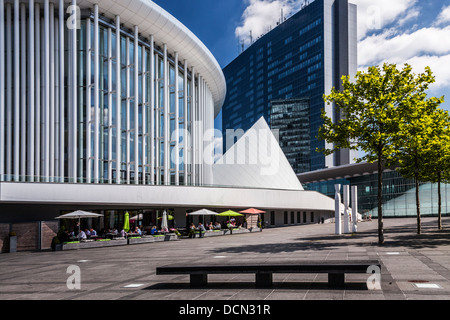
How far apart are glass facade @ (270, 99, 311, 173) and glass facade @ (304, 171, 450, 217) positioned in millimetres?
49077

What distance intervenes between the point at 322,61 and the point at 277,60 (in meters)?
26.2

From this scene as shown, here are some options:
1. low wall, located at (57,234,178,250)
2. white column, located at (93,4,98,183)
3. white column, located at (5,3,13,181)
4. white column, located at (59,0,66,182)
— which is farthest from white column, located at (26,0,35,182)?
low wall, located at (57,234,178,250)

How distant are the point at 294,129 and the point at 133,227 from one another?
368 feet

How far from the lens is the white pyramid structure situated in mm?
55719

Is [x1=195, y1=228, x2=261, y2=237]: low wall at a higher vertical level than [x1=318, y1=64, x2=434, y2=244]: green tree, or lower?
lower

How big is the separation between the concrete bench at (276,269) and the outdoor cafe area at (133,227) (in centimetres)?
1813

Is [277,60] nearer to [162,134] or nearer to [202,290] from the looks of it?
[162,134]

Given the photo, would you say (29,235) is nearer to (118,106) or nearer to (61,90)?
(61,90)

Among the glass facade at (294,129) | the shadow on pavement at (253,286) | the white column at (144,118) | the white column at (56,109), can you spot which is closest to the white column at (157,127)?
the white column at (144,118)

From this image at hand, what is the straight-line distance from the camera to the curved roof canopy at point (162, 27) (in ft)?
132

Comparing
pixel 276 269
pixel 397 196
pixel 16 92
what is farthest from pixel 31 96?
pixel 397 196

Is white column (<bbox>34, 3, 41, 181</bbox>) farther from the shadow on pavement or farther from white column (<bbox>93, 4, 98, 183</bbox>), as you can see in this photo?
the shadow on pavement

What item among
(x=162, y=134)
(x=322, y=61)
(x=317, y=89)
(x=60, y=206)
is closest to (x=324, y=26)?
(x=322, y=61)

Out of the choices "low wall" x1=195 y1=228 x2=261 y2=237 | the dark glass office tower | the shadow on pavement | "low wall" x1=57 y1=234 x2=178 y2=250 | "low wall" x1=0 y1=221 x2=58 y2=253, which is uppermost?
the dark glass office tower
